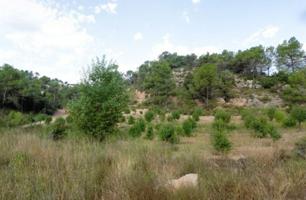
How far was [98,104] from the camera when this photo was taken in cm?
1200

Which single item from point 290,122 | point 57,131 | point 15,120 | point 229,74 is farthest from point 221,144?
point 229,74

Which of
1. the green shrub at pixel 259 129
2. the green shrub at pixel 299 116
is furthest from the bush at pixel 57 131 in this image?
the green shrub at pixel 299 116

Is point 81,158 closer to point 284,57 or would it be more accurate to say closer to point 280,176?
point 280,176

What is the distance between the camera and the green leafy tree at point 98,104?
1187 centimetres

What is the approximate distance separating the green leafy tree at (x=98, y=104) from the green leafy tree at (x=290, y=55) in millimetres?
47071

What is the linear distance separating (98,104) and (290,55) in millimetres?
49015

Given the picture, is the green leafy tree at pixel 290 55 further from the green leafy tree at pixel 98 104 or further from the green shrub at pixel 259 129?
the green leafy tree at pixel 98 104

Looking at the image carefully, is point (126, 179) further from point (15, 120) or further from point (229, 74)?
point (229, 74)

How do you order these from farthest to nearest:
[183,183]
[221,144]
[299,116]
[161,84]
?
1. [161,84]
2. [299,116]
3. [221,144]
4. [183,183]

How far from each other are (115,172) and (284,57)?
182ft

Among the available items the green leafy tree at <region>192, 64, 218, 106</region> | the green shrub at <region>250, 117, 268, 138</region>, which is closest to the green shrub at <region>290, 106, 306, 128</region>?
the green shrub at <region>250, 117, 268, 138</region>

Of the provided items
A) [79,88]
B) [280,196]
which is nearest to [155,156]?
[280,196]

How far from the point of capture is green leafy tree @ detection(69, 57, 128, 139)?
1187 cm

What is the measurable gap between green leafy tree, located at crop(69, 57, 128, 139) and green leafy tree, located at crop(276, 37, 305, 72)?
47.1 metres
